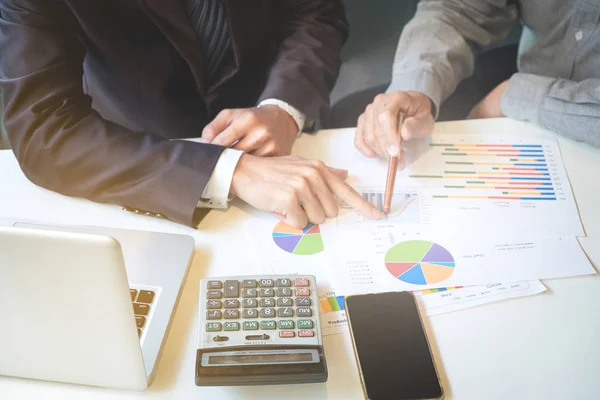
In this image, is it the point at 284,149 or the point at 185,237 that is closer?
the point at 185,237

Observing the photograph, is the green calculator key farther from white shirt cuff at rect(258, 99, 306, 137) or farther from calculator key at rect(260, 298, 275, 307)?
white shirt cuff at rect(258, 99, 306, 137)

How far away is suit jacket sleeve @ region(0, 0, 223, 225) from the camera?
68 cm

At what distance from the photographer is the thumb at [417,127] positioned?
2.51ft

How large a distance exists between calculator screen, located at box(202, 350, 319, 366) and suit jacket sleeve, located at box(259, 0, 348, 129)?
418 mm

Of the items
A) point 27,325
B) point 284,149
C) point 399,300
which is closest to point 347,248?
point 399,300

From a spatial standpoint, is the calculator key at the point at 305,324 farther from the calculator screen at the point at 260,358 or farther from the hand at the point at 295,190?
the hand at the point at 295,190

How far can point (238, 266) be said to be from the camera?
0.62 m

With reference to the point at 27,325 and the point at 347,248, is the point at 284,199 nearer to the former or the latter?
the point at 347,248

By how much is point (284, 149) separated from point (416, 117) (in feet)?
0.65

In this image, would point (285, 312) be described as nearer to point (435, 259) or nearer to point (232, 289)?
point (232, 289)

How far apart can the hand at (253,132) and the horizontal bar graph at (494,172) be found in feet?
0.63

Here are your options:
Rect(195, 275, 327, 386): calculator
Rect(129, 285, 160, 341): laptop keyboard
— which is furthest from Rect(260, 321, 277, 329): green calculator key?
Rect(129, 285, 160, 341): laptop keyboard

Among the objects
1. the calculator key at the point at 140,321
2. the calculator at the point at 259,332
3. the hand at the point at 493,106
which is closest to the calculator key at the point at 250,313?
the calculator at the point at 259,332

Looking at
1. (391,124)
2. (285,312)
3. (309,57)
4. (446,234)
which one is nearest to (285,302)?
(285,312)
